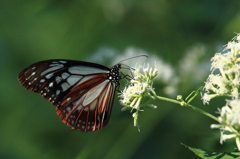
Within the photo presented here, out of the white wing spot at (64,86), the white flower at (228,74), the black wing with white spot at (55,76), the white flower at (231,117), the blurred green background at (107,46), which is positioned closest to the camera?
the white flower at (231,117)

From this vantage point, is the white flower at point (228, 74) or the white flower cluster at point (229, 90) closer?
the white flower cluster at point (229, 90)

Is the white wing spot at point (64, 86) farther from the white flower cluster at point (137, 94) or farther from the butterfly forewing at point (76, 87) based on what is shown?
the white flower cluster at point (137, 94)

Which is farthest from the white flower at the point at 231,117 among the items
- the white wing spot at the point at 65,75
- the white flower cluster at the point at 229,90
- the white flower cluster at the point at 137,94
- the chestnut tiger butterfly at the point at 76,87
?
the white wing spot at the point at 65,75

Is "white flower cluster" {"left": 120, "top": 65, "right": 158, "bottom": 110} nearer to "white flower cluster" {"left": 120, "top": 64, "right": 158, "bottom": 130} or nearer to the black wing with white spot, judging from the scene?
"white flower cluster" {"left": 120, "top": 64, "right": 158, "bottom": 130}

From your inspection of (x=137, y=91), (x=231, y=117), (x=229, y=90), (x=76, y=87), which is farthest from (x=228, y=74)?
(x=76, y=87)

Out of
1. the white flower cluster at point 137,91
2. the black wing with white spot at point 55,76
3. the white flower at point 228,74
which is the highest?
the white flower at point 228,74

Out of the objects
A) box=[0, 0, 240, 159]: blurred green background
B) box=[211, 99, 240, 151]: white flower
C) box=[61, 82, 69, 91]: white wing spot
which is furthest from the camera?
box=[0, 0, 240, 159]: blurred green background

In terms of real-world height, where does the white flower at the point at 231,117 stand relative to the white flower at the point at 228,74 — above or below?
below

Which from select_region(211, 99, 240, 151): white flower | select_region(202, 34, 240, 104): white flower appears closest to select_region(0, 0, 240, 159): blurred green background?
select_region(202, 34, 240, 104): white flower
